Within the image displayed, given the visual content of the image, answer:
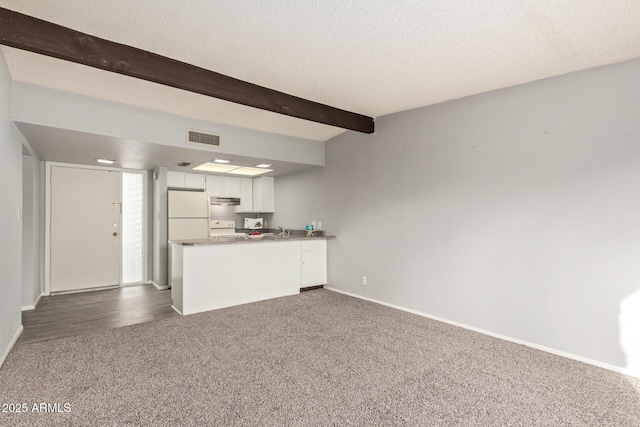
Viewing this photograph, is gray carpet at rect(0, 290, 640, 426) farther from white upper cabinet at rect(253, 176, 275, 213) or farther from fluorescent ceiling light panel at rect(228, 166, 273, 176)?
white upper cabinet at rect(253, 176, 275, 213)

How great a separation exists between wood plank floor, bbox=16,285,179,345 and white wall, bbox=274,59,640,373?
3173 millimetres

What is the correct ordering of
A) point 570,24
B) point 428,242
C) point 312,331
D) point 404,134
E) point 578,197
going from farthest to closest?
1. point 404,134
2. point 428,242
3. point 312,331
4. point 578,197
5. point 570,24

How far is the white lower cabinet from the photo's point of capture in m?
5.33

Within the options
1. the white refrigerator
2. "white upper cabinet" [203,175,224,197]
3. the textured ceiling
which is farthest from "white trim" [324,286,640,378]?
"white upper cabinet" [203,175,224,197]

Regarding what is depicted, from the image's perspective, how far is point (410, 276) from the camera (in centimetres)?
420

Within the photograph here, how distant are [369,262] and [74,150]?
444 centimetres

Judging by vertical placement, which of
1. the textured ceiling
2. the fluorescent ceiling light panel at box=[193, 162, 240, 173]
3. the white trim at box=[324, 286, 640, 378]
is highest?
the textured ceiling

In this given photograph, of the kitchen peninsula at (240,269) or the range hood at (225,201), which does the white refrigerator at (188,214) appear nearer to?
the range hood at (225,201)

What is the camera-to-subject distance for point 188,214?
599 cm

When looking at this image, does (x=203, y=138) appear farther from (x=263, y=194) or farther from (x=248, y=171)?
(x=263, y=194)

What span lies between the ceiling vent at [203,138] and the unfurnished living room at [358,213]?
41 mm

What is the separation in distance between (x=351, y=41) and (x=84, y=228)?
5501mm

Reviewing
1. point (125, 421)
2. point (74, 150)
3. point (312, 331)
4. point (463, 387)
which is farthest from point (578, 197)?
point (74, 150)

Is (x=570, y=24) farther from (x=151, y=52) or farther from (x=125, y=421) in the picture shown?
(x=125, y=421)
